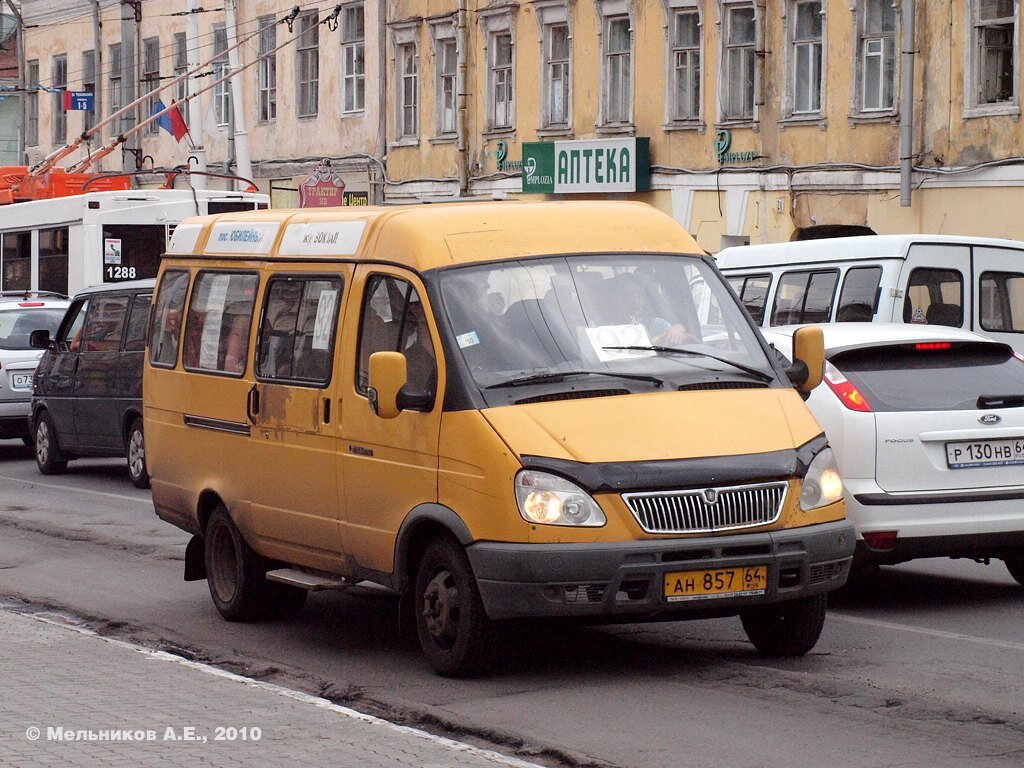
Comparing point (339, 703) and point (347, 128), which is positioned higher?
point (347, 128)

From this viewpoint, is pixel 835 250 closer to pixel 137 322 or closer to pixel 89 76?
pixel 137 322

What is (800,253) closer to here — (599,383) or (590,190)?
(599,383)

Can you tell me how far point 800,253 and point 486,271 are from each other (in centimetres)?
949

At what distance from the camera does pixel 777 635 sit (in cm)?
896

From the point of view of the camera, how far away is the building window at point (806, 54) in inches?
1213

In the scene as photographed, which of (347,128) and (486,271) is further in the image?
(347,128)

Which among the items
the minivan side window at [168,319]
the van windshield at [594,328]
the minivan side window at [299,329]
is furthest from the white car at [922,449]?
the minivan side window at [168,319]

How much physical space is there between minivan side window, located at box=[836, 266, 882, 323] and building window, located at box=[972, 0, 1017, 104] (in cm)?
1086

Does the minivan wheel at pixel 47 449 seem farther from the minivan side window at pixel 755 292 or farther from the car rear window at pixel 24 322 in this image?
the minivan side window at pixel 755 292

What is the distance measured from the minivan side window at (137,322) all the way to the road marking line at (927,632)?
10.4 meters

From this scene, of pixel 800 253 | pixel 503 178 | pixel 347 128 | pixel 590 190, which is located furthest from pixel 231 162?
pixel 800 253

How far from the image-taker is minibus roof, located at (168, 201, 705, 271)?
905 cm

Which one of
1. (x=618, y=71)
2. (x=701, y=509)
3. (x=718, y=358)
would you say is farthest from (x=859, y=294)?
(x=618, y=71)

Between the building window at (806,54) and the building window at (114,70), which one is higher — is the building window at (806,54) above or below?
below
